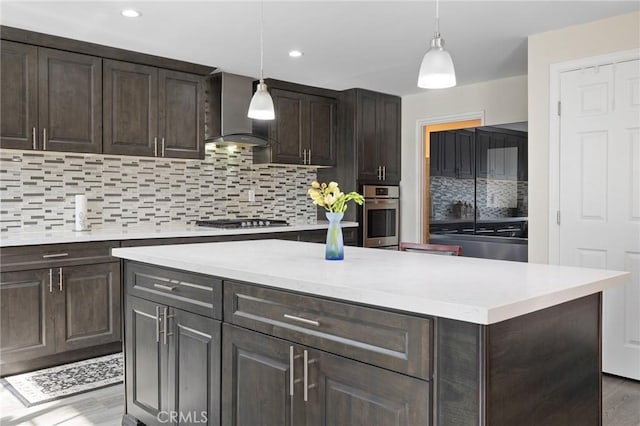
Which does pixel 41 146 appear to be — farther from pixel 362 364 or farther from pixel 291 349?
pixel 362 364

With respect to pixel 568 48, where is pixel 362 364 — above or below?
→ below

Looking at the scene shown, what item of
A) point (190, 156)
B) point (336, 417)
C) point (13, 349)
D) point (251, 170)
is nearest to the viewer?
point (336, 417)

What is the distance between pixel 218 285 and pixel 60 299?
2.13m

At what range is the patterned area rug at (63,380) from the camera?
303cm

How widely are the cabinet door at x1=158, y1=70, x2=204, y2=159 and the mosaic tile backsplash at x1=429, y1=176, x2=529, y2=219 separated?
2.24m

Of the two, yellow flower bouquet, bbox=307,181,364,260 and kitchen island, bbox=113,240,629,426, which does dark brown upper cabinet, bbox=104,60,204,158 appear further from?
yellow flower bouquet, bbox=307,181,364,260

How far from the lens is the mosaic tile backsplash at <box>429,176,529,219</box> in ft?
13.2

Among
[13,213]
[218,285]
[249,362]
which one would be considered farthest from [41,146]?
[249,362]

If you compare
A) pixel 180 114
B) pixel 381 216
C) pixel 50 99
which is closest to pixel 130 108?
pixel 180 114

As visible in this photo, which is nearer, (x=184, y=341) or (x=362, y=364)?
(x=362, y=364)

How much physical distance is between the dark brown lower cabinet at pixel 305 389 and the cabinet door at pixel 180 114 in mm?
2775

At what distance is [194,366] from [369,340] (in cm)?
97

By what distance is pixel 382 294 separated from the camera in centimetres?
139

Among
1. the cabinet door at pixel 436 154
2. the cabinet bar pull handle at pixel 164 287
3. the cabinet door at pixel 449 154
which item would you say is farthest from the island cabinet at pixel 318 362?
the cabinet door at pixel 436 154
